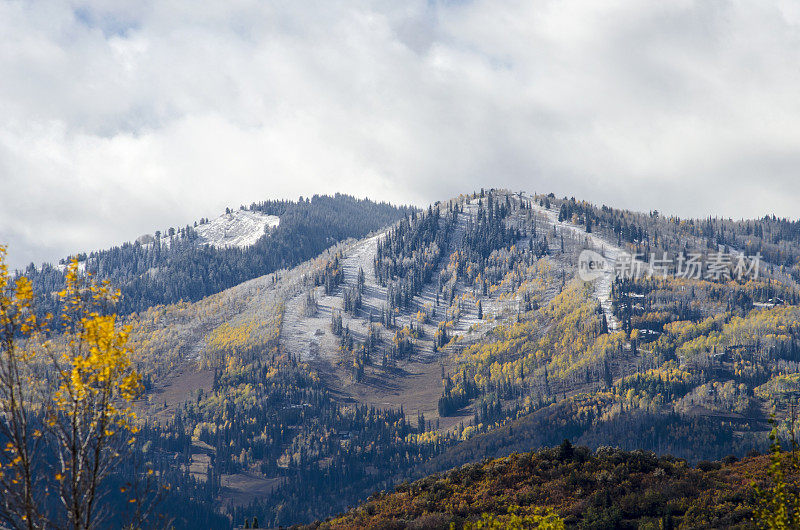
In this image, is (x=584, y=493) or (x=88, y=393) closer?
(x=88, y=393)

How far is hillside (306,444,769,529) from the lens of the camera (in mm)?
75188

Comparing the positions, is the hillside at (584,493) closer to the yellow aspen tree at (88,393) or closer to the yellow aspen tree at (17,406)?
the yellow aspen tree at (88,393)

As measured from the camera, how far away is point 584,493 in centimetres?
8312

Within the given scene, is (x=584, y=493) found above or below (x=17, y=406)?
below

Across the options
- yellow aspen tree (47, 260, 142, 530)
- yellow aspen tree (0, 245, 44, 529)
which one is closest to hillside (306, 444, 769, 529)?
yellow aspen tree (47, 260, 142, 530)

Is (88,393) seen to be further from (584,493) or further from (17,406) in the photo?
(584,493)

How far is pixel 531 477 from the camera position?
88.8 m

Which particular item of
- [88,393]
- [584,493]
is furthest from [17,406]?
[584,493]

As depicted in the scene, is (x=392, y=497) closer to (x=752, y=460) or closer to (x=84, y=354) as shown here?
(x=752, y=460)

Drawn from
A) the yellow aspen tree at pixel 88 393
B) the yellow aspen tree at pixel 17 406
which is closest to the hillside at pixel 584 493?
the yellow aspen tree at pixel 88 393

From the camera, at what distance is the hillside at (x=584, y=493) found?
247 ft

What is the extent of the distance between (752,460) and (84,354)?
271 ft

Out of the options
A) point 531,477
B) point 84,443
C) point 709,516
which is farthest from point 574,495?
point 84,443

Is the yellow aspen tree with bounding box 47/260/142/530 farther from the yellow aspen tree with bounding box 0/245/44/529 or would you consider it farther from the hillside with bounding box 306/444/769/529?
the hillside with bounding box 306/444/769/529
